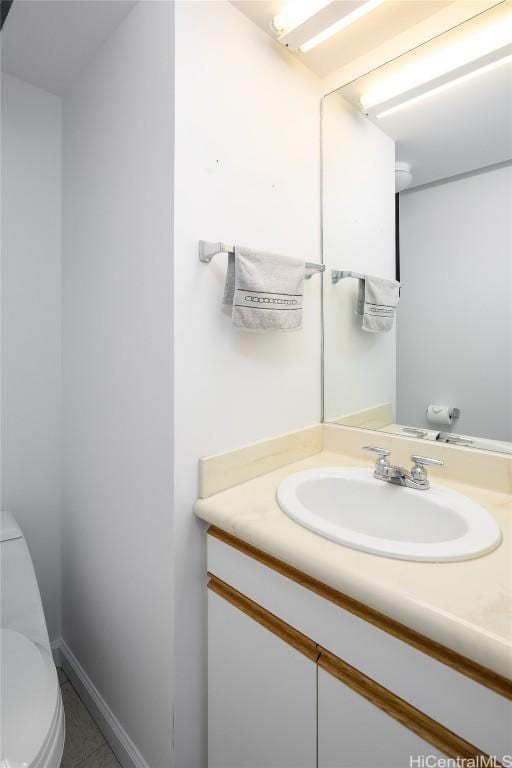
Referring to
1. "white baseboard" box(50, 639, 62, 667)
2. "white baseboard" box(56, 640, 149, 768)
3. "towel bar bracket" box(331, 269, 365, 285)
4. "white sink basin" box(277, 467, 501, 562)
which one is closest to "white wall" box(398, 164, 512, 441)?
"towel bar bracket" box(331, 269, 365, 285)

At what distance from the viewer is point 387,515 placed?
3.66 ft

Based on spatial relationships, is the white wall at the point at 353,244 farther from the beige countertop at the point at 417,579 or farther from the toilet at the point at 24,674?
the toilet at the point at 24,674

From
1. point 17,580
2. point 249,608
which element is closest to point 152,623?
point 249,608

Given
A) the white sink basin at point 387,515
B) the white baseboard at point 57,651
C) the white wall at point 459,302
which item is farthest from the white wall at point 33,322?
the white wall at point 459,302

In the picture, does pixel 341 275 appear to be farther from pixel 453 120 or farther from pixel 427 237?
pixel 453 120

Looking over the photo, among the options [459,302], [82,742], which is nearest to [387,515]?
[459,302]

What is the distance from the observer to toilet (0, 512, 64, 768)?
0.84 m

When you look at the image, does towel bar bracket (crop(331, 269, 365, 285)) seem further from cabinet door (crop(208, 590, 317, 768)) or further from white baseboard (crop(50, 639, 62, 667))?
white baseboard (crop(50, 639, 62, 667))

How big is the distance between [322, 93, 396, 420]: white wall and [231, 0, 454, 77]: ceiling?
4.7 inches

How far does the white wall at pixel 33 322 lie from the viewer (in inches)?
58.1

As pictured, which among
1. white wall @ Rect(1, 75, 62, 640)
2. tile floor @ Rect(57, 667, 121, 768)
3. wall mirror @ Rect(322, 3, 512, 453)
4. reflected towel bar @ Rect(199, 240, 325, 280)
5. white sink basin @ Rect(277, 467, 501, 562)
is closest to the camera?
white sink basin @ Rect(277, 467, 501, 562)

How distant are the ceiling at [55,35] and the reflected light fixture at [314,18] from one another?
438mm

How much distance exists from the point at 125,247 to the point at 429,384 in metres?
1.05

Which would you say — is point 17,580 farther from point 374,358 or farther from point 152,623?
point 374,358
